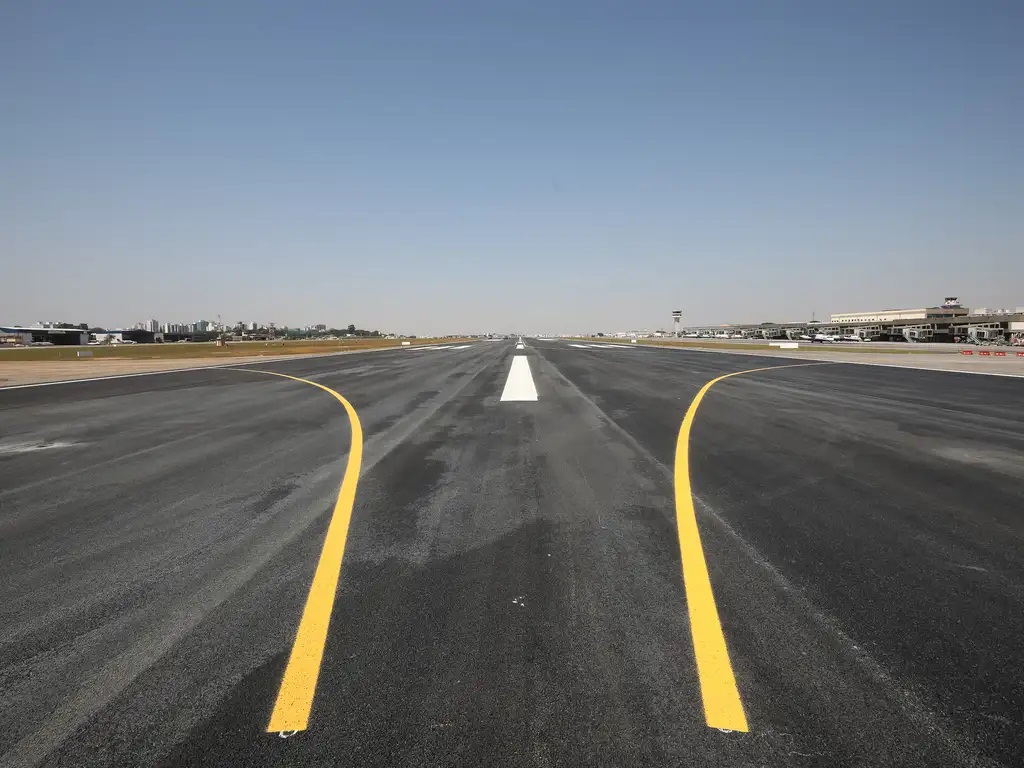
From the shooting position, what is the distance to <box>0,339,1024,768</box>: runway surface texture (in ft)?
5.10

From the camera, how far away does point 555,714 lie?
64.2 inches

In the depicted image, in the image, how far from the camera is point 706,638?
203 centimetres

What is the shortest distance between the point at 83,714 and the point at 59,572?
4.89 ft

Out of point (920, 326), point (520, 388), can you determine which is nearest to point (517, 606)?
point (520, 388)

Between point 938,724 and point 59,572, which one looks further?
point 59,572

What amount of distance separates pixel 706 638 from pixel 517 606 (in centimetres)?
86

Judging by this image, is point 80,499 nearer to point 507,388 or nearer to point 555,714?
point 555,714

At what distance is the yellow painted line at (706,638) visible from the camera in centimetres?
163

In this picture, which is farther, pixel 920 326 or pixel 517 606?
pixel 920 326

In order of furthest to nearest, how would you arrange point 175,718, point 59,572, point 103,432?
point 103,432 → point 59,572 → point 175,718

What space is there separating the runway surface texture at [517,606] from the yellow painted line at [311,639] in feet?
0.09

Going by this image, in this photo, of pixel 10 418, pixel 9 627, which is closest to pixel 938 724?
pixel 9 627

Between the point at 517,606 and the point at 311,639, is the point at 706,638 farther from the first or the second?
the point at 311,639

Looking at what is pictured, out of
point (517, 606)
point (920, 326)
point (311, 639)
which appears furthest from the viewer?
point (920, 326)
